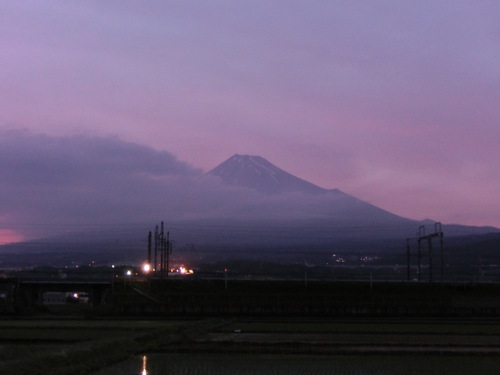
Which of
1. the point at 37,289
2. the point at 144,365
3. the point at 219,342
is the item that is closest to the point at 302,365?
the point at 144,365

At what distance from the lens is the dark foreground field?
2169 cm

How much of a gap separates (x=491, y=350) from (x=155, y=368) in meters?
11.7

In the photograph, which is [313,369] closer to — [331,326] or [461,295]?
[331,326]

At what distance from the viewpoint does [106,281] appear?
2469 inches

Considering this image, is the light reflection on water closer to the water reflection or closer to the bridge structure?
the water reflection

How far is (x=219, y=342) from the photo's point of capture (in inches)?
1123

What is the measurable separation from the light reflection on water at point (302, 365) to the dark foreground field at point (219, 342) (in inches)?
28.4

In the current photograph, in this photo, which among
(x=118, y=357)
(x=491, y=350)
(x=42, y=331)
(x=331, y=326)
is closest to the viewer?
(x=118, y=357)

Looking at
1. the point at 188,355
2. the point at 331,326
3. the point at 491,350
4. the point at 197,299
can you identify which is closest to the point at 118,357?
the point at 188,355

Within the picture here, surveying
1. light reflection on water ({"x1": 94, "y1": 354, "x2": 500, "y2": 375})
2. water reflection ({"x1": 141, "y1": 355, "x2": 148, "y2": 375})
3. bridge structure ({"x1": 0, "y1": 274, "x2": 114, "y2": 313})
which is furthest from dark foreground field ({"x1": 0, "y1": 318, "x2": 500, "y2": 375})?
bridge structure ({"x1": 0, "y1": 274, "x2": 114, "y2": 313})

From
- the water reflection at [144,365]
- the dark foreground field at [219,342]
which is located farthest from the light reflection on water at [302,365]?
the dark foreground field at [219,342]

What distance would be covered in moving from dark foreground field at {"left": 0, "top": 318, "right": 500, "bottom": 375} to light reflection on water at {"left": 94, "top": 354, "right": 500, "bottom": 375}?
2.36ft

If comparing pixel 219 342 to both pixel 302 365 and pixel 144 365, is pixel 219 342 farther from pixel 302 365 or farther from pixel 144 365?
pixel 302 365

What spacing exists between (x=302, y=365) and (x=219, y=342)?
7204mm
